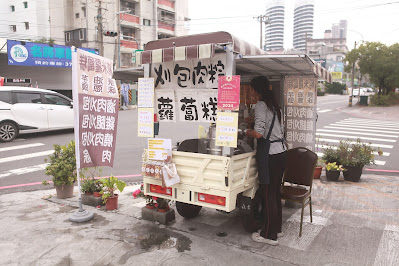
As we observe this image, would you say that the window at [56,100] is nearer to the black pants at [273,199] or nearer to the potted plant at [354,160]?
the potted plant at [354,160]

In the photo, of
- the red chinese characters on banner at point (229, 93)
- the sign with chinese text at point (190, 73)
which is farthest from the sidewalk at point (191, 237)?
the sign with chinese text at point (190, 73)

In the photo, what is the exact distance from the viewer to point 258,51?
4438mm

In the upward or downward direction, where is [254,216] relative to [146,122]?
downward

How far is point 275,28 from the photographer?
11081 centimetres

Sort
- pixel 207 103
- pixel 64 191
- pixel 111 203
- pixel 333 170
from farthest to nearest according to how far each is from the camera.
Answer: pixel 333 170 → pixel 64 191 → pixel 111 203 → pixel 207 103

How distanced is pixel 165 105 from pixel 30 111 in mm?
8740

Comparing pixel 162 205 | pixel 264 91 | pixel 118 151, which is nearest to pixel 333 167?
pixel 264 91

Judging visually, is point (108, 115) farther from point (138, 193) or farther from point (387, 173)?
point (387, 173)

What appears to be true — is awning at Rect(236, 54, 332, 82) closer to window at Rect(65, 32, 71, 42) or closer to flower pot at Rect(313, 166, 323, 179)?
flower pot at Rect(313, 166, 323, 179)

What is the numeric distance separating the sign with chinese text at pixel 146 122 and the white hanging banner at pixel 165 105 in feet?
0.84

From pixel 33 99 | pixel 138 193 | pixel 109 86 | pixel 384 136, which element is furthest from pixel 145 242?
pixel 384 136

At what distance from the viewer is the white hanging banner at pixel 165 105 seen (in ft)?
14.2

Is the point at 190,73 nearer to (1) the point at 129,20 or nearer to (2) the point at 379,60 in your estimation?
(2) the point at 379,60

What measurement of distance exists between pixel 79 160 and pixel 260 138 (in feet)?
8.41
